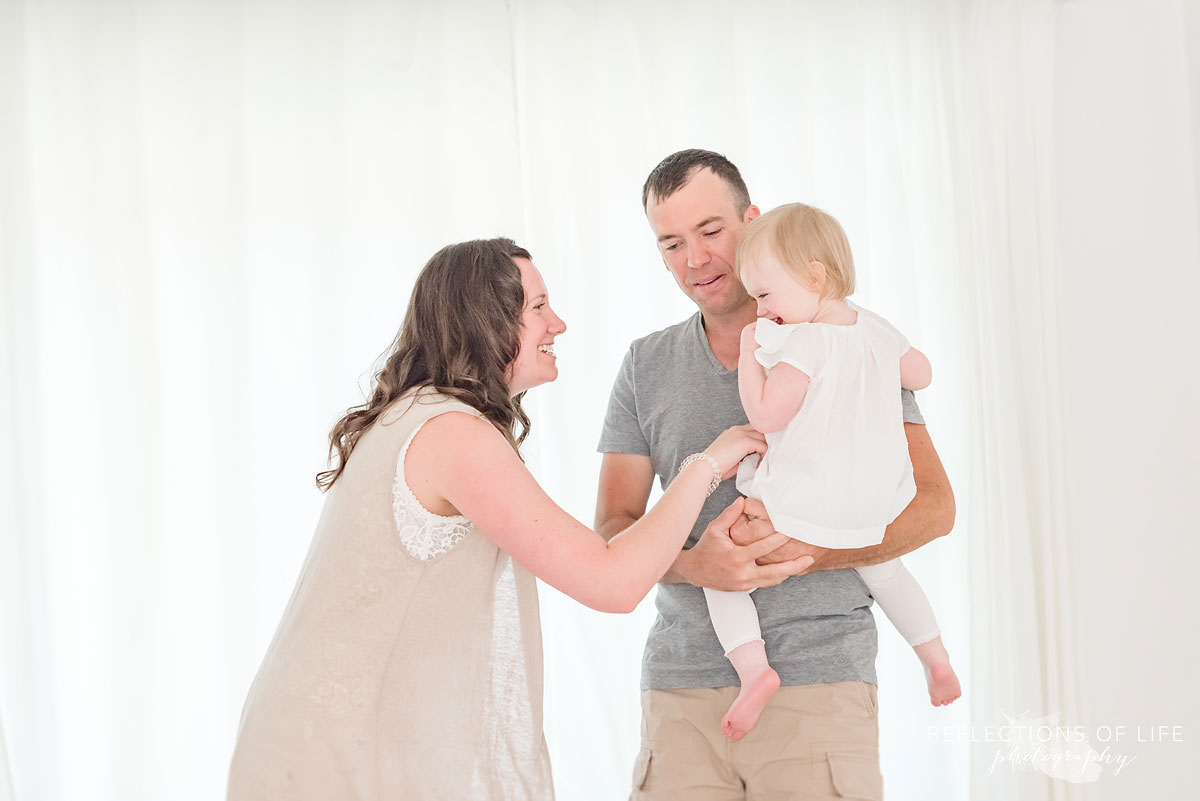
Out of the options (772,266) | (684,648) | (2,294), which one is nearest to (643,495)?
(684,648)

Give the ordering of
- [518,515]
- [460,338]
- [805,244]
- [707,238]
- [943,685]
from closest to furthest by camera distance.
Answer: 1. [518,515]
2. [460,338]
3. [805,244]
4. [943,685]
5. [707,238]

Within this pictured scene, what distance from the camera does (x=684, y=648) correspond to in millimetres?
1842

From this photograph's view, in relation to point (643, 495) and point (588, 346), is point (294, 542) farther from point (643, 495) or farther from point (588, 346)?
point (643, 495)

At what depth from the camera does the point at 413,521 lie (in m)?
1.47

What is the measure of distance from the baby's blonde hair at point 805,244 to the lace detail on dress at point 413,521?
2.27 feet

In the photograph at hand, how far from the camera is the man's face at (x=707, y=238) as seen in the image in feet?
6.33

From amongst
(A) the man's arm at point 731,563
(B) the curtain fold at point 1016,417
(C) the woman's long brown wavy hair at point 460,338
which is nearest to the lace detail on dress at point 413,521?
(C) the woman's long brown wavy hair at point 460,338

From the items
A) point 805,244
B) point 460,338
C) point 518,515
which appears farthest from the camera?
point 805,244

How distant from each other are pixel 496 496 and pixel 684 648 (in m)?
0.61

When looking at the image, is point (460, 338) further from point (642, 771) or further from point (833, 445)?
point (642, 771)

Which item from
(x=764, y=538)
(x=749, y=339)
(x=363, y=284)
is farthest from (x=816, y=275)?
(x=363, y=284)

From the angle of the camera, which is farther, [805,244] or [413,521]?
[805,244]

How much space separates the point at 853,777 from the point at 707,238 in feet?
3.35

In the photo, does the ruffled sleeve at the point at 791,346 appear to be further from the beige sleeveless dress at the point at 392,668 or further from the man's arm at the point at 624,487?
the beige sleeveless dress at the point at 392,668
